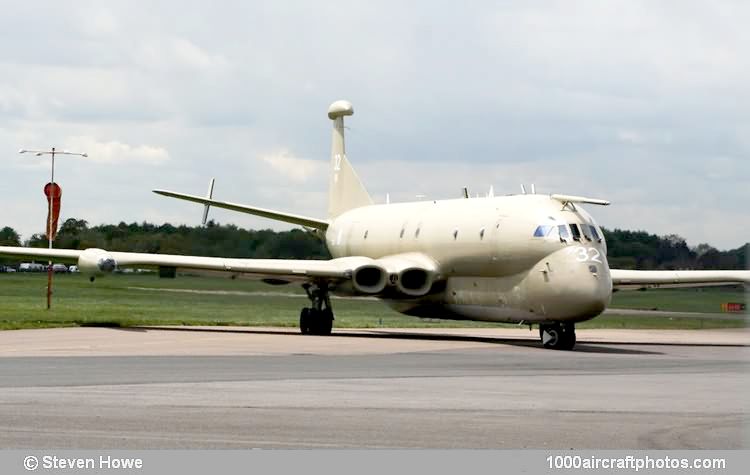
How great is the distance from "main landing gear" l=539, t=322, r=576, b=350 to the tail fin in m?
13.9

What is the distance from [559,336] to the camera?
29.5m

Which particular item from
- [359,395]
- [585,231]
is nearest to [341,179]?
[585,231]

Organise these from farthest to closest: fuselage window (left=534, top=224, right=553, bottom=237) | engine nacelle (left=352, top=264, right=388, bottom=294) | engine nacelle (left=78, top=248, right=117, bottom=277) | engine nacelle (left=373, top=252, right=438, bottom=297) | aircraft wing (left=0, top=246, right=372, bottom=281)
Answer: engine nacelle (left=352, top=264, right=388, bottom=294), engine nacelle (left=373, top=252, right=438, bottom=297), aircraft wing (left=0, top=246, right=372, bottom=281), engine nacelle (left=78, top=248, right=117, bottom=277), fuselage window (left=534, top=224, right=553, bottom=237)

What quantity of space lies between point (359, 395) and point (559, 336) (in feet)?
45.6

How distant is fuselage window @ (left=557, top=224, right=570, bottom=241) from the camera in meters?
29.2

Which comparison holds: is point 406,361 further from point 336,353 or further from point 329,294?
point 329,294

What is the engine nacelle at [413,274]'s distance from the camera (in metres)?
33.8

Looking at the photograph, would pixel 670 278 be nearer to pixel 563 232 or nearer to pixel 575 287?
pixel 563 232

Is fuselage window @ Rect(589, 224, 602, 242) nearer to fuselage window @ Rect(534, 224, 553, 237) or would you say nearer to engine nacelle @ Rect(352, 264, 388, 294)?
fuselage window @ Rect(534, 224, 553, 237)

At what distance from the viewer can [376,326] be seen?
4084cm

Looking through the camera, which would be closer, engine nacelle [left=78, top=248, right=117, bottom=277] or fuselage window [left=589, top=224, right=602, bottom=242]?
fuselage window [left=589, top=224, right=602, bottom=242]

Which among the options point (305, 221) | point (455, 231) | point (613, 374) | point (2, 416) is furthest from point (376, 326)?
point (2, 416)

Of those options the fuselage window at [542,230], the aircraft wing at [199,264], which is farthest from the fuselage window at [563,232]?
the aircraft wing at [199,264]

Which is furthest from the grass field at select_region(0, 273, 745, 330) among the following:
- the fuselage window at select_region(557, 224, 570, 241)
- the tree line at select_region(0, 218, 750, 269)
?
the fuselage window at select_region(557, 224, 570, 241)
